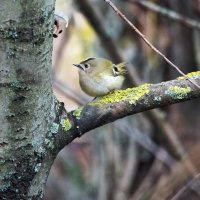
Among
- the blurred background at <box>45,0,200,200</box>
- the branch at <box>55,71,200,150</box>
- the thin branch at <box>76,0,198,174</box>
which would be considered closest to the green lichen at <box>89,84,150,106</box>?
the branch at <box>55,71,200,150</box>

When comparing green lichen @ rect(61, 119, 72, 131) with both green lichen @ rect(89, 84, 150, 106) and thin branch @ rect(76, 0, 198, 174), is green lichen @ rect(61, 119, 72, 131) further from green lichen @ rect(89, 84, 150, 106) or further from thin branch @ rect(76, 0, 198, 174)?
thin branch @ rect(76, 0, 198, 174)

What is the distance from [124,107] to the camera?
1166 mm

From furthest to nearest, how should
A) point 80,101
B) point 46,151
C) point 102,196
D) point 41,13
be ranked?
1. point 102,196
2. point 80,101
3. point 46,151
4. point 41,13

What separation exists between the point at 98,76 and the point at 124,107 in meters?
0.36

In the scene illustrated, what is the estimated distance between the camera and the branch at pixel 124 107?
1155 millimetres

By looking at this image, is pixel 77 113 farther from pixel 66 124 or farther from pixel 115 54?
pixel 115 54

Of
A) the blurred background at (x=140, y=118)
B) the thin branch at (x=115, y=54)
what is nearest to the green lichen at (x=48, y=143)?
the thin branch at (x=115, y=54)

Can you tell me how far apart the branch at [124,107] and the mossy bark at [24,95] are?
6cm

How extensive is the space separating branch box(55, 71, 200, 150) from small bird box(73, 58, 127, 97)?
23cm

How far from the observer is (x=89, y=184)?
3.37 meters

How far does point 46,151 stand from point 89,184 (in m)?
2.29

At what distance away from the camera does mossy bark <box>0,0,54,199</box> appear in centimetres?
95

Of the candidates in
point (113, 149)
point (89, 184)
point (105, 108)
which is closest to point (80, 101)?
point (113, 149)

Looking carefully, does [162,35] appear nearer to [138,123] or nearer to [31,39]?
[138,123]
